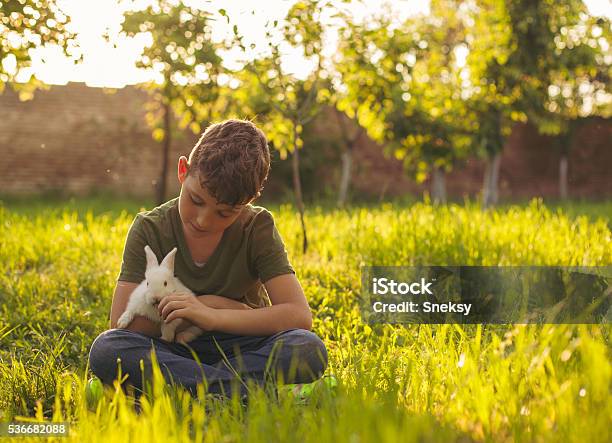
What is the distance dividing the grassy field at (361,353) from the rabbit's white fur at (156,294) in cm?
28

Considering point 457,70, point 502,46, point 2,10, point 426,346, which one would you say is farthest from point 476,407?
point 502,46

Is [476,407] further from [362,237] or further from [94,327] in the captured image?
[362,237]

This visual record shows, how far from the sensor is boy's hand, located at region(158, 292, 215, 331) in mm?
2441

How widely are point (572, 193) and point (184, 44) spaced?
13.8 metres

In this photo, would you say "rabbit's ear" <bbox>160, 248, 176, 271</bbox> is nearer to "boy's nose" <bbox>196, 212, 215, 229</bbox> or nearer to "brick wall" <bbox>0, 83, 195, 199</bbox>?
"boy's nose" <bbox>196, 212, 215, 229</bbox>

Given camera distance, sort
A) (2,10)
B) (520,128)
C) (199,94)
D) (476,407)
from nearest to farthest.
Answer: (476,407)
(2,10)
(199,94)
(520,128)

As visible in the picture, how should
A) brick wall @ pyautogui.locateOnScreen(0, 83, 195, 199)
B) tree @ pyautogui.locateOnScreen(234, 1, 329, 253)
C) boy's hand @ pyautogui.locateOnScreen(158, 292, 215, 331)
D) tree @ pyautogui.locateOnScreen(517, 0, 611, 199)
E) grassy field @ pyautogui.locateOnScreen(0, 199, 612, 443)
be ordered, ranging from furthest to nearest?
brick wall @ pyautogui.locateOnScreen(0, 83, 195, 199) < tree @ pyautogui.locateOnScreen(517, 0, 611, 199) < tree @ pyautogui.locateOnScreen(234, 1, 329, 253) < boy's hand @ pyautogui.locateOnScreen(158, 292, 215, 331) < grassy field @ pyautogui.locateOnScreen(0, 199, 612, 443)

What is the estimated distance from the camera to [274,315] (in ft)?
A: 8.54

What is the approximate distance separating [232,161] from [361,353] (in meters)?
1.01

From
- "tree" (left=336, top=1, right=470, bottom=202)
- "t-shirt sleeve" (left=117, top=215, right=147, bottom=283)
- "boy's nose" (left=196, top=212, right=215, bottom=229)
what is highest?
"tree" (left=336, top=1, right=470, bottom=202)

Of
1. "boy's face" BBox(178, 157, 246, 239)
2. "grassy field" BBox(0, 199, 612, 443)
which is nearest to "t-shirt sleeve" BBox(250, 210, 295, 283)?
"boy's face" BBox(178, 157, 246, 239)

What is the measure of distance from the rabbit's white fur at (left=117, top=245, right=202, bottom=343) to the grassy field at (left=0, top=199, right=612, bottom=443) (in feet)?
0.90

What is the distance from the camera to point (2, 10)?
4.17m

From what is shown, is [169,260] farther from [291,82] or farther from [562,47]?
[562,47]
